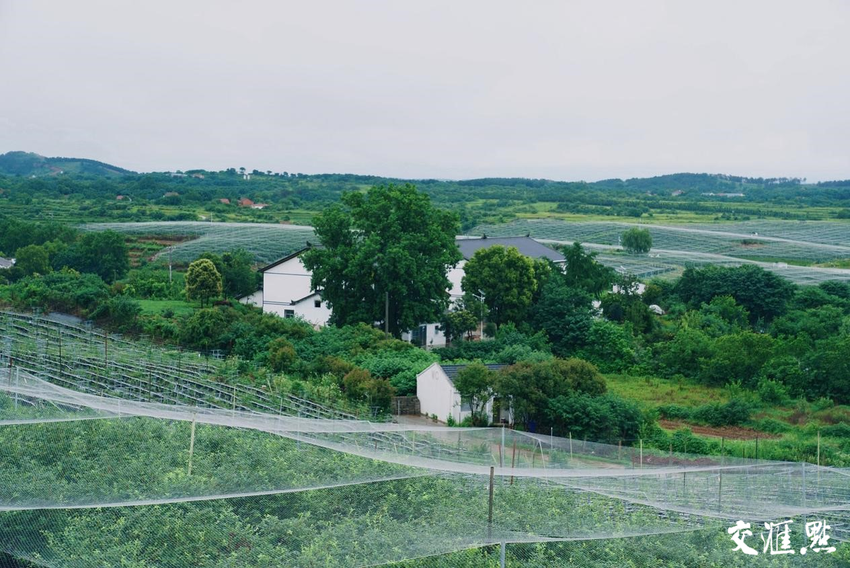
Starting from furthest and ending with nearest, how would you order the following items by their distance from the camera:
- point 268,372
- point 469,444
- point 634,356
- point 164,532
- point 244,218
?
point 244,218, point 634,356, point 268,372, point 469,444, point 164,532

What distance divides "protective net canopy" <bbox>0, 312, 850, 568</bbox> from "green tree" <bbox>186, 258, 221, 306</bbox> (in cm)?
1700

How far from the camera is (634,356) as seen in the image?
2053 cm

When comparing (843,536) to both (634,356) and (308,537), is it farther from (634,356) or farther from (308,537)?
(634,356)

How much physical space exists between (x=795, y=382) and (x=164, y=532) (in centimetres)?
1419

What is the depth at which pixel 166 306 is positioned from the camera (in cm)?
2659

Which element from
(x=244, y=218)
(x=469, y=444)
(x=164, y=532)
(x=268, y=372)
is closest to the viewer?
(x=164, y=532)

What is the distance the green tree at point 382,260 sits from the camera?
2100 centimetres

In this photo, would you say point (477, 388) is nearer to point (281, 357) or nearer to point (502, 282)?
point (281, 357)

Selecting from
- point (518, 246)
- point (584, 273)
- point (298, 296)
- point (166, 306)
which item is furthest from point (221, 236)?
point (584, 273)

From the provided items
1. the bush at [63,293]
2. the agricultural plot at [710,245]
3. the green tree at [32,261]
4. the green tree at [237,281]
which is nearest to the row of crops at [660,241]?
the agricultural plot at [710,245]

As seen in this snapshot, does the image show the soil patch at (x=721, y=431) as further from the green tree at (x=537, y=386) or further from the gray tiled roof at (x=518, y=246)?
the gray tiled roof at (x=518, y=246)

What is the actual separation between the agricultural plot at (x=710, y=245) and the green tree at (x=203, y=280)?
16.7m

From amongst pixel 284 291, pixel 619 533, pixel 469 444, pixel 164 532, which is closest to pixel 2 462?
pixel 164 532

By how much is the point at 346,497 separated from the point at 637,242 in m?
37.7
